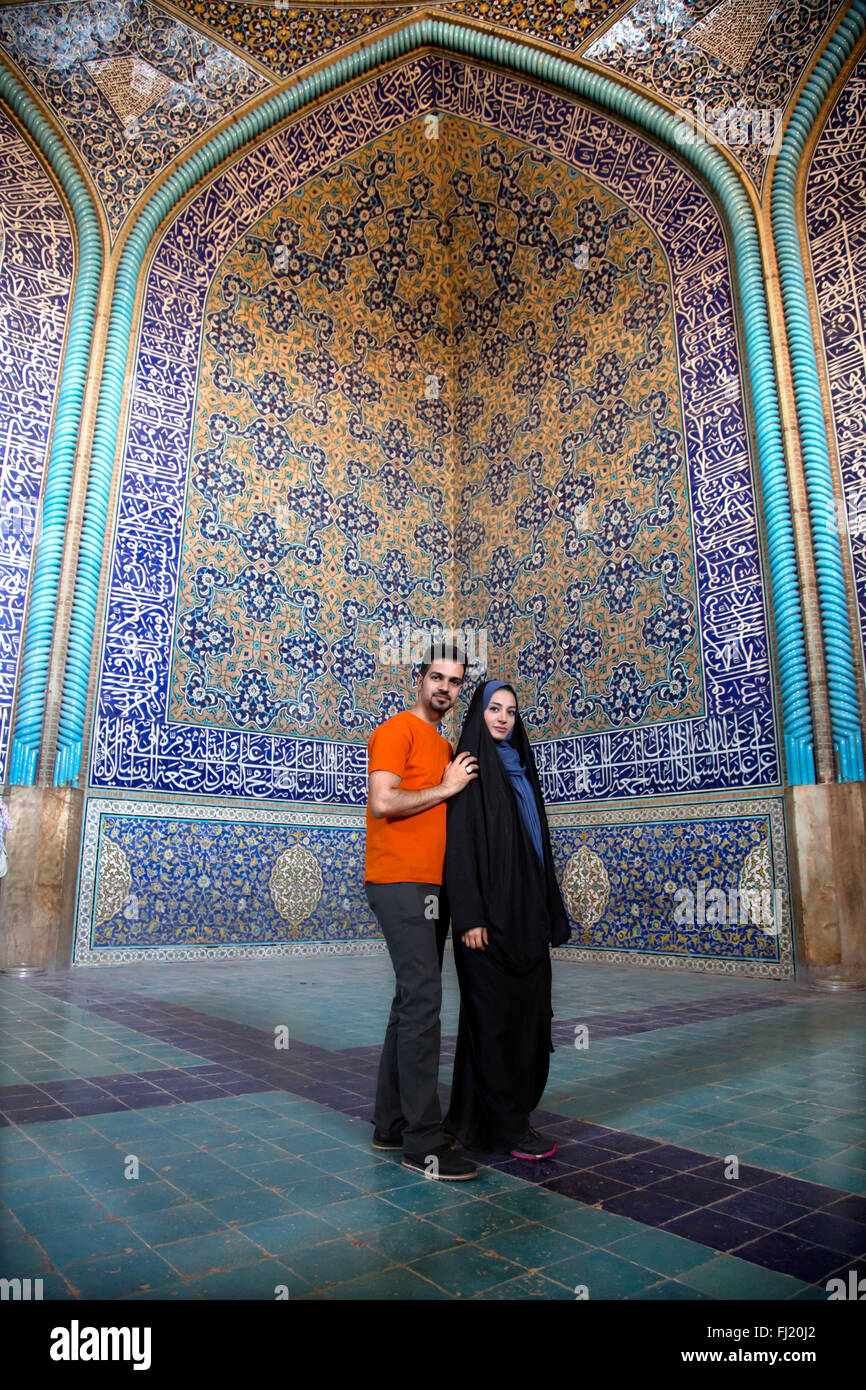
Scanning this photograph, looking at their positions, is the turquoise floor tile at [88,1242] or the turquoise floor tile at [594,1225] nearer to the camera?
the turquoise floor tile at [88,1242]

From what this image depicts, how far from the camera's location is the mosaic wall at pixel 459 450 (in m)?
6.45

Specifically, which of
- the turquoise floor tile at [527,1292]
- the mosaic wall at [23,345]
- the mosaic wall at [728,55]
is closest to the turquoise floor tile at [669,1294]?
the turquoise floor tile at [527,1292]

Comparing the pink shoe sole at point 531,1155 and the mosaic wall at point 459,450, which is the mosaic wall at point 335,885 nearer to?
the mosaic wall at point 459,450

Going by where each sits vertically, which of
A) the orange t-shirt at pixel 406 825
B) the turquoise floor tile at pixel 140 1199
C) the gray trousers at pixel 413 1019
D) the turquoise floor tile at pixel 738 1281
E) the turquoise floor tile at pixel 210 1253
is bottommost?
the turquoise floor tile at pixel 738 1281

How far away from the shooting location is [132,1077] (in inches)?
111

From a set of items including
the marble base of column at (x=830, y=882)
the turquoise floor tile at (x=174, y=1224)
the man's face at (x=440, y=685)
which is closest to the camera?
the turquoise floor tile at (x=174, y=1224)

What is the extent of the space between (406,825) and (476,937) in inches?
12.7

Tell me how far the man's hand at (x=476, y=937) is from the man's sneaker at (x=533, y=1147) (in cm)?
48

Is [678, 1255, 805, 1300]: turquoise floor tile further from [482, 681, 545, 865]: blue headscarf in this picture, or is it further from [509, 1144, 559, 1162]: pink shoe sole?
[482, 681, 545, 865]: blue headscarf

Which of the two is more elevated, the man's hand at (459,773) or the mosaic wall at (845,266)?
the mosaic wall at (845,266)

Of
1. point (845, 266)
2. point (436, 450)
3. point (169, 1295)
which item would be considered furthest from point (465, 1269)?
point (436, 450)

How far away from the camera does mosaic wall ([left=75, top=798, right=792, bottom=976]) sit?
5.71 meters

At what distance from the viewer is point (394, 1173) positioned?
1.99 m

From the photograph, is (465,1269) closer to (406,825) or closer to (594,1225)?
(594,1225)
